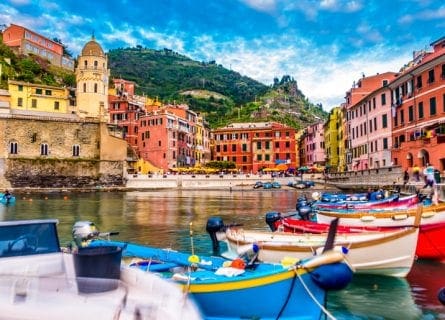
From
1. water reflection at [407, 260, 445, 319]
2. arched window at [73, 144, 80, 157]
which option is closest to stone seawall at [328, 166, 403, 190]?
water reflection at [407, 260, 445, 319]

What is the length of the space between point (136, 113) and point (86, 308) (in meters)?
85.4

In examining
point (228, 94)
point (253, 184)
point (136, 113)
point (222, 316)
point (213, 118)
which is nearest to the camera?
point (222, 316)

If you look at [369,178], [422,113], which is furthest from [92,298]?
[369,178]

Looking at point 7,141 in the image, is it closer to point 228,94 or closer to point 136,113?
point 136,113

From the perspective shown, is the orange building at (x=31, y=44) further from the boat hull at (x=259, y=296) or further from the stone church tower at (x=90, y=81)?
the boat hull at (x=259, y=296)

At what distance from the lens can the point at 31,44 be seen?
107m

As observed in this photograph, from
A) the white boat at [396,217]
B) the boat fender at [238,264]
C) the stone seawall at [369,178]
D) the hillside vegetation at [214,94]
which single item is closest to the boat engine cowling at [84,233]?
the boat fender at [238,264]

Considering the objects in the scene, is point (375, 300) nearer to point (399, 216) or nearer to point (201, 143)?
point (399, 216)

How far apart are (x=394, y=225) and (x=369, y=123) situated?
1759 inches

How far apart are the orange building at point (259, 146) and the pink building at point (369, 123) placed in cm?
2395

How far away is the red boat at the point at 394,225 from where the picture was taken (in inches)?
585

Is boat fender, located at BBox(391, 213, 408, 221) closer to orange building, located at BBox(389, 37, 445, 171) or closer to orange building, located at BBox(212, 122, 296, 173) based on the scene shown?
orange building, located at BBox(389, 37, 445, 171)

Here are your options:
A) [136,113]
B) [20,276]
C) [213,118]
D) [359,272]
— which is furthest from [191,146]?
[20,276]

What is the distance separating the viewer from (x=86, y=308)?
4895 mm
